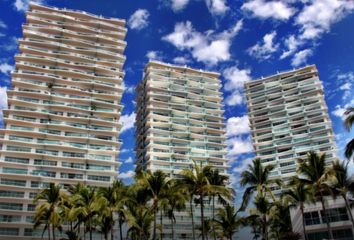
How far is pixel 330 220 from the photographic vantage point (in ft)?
161

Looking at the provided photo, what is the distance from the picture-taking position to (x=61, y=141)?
3418 inches

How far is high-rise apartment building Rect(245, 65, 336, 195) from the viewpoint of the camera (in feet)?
390

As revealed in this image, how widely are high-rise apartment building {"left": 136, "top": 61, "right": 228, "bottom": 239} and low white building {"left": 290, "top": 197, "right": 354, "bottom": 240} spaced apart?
5019 cm

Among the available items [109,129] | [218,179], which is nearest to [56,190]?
Result: [218,179]

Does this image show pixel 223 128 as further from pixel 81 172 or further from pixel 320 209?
pixel 320 209

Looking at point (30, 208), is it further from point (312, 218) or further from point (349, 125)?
point (349, 125)

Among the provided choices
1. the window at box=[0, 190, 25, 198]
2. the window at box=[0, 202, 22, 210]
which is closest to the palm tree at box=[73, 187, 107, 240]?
the window at box=[0, 202, 22, 210]

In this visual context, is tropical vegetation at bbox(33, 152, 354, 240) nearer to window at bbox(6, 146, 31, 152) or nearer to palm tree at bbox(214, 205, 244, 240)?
palm tree at bbox(214, 205, 244, 240)

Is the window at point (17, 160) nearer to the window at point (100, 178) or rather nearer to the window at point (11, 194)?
the window at point (11, 194)

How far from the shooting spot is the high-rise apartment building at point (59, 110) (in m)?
79.1

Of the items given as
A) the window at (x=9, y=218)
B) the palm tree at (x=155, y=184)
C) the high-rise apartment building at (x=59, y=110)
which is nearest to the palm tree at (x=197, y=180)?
the palm tree at (x=155, y=184)

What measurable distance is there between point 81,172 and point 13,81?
28.7 m

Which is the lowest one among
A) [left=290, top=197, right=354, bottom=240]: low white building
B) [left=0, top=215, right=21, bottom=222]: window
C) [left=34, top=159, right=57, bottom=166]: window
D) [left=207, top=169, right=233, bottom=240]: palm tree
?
[left=290, top=197, right=354, bottom=240]: low white building

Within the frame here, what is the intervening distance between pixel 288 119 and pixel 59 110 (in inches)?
3098
